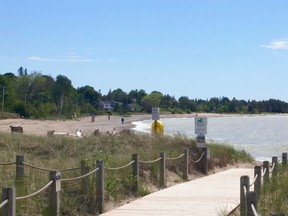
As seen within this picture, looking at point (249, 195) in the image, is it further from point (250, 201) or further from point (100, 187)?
point (100, 187)

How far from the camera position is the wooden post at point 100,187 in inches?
460

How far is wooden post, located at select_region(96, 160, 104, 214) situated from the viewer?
38.3 feet

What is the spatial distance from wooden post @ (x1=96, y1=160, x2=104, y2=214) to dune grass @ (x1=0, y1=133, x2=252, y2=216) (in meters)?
0.10

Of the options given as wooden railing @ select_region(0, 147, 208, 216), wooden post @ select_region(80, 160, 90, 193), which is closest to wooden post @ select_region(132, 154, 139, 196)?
wooden railing @ select_region(0, 147, 208, 216)

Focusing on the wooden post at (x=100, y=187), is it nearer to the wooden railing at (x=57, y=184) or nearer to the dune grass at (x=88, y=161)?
the wooden railing at (x=57, y=184)

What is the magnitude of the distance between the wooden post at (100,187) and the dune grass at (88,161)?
0.34 ft

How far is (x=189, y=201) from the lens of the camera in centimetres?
1254

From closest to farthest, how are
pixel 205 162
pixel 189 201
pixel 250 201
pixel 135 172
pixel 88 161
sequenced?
pixel 250 201 < pixel 189 201 < pixel 88 161 < pixel 135 172 < pixel 205 162

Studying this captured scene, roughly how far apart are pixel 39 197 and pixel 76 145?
12.6m

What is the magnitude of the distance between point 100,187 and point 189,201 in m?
1.94

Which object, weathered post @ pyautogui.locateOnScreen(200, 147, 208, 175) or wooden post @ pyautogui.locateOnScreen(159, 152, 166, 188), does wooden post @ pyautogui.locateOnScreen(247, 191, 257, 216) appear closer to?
wooden post @ pyautogui.locateOnScreen(159, 152, 166, 188)

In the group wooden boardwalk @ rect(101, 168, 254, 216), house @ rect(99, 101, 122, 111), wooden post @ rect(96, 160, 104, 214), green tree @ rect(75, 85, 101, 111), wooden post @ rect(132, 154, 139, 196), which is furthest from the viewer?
house @ rect(99, 101, 122, 111)

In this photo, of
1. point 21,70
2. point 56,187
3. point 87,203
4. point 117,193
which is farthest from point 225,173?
point 21,70

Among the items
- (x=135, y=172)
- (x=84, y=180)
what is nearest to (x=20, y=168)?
(x=84, y=180)
